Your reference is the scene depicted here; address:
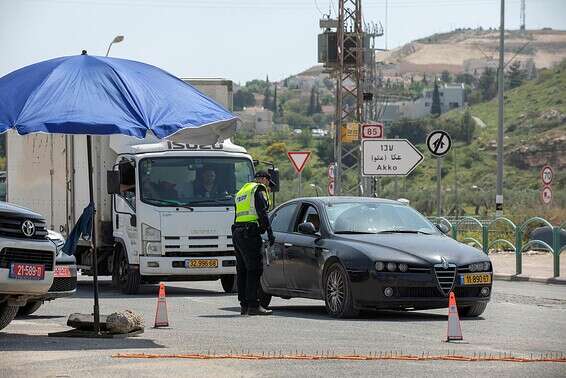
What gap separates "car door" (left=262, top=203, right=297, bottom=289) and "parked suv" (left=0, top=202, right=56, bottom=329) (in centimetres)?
514

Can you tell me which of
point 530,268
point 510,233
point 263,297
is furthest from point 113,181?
point 510,233

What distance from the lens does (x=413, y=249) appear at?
17.6 meters

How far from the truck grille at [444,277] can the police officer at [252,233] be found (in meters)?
2.17

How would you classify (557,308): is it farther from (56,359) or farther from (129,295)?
(56,359)

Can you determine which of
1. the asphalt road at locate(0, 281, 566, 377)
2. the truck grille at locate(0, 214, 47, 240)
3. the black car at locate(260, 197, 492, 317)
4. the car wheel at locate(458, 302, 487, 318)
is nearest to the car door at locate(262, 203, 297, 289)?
the black car at locate(260, 197, 492, 317)

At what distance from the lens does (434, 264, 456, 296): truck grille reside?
17.3 meters

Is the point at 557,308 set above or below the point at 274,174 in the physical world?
below

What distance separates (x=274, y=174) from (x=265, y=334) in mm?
8426

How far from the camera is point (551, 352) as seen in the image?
43.8 feet

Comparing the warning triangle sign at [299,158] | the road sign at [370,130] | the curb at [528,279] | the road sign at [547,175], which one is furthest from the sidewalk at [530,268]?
the road sign at [547,175]

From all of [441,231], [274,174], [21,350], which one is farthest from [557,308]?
[21,350]

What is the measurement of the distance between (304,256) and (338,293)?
1077 millimetres

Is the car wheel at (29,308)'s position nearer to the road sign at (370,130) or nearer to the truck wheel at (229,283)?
the truck wheel at (229,283)

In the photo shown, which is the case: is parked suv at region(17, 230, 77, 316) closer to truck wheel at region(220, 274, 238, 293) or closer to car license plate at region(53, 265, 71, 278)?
car license plate at region(53, 265, 71, 278)
